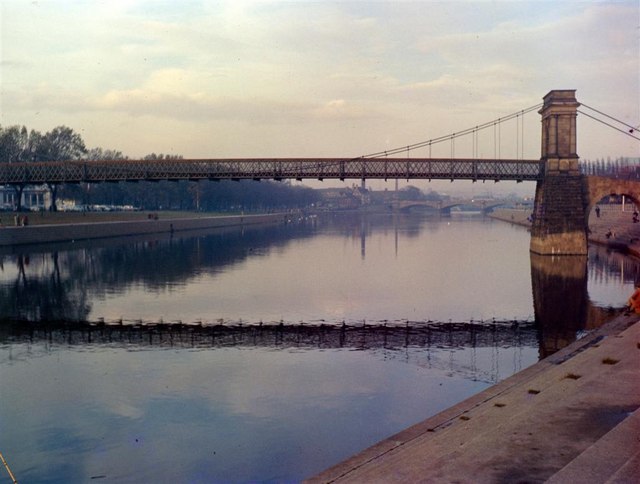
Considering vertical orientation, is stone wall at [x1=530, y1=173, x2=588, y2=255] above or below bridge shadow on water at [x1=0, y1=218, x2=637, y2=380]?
above

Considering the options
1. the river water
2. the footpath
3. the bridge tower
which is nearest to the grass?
the footpath

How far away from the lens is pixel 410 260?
73.1 meters

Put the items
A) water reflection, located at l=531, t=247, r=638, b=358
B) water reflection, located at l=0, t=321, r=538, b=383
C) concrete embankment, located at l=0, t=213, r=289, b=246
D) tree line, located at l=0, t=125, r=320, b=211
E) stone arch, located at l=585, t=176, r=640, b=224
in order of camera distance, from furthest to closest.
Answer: tree line, located at l=0, t=125, r=320, b=211 < concrete embankment, located at l=0, t=213, r=289, b=246 < stone arch, located at l=585, t=176, r=640, b=224 < water reflection, located at l=531, t=247, r=638, b=358 < water reflection, located at l=0, t=321, r=538, b=383

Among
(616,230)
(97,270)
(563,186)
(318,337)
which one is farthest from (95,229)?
(616,230)

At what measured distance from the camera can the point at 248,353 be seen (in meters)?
29.1

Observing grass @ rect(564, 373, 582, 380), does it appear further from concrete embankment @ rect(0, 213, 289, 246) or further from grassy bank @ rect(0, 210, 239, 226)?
grassy bank @ rect(0, 210, 239, 226)

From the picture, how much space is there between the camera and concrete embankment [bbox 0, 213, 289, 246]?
77938mm

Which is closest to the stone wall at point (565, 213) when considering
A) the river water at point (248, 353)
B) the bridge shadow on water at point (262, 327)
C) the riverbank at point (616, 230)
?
the riverbank at point (616, 230)

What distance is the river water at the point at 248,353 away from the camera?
18.0 metres

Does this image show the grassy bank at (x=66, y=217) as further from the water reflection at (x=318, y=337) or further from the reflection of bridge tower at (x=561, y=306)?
the reflection of bridge tower at (x=561, y=306)

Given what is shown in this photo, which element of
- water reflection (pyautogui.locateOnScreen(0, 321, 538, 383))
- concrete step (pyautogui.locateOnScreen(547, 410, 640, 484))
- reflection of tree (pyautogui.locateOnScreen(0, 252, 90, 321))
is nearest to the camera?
concrete step (pyautogui.locateOnScreen(547, 410, 640, 484))

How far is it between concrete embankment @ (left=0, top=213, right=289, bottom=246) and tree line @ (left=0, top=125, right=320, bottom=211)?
10.9 meters

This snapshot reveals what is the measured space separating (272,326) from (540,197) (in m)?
48.2

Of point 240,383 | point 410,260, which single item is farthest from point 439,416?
point 410,260
